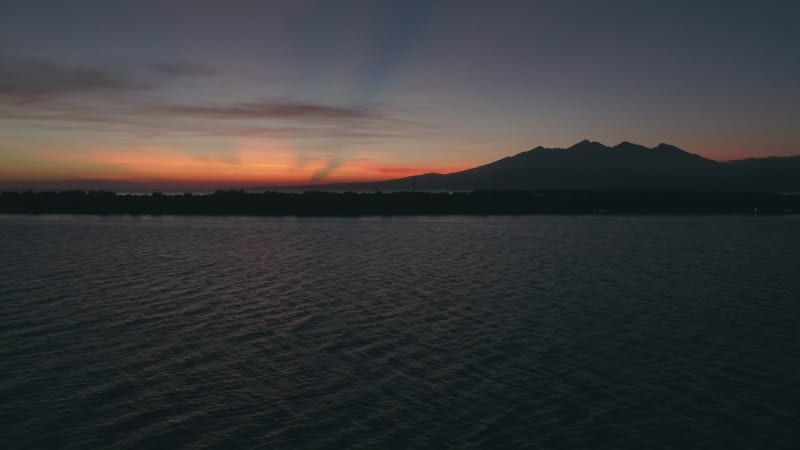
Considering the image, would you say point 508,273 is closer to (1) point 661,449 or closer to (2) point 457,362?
(2) point 457,362

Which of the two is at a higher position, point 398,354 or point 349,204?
point 349,204

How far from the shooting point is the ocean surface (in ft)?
46.6

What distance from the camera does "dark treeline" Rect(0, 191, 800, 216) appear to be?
112938 mm

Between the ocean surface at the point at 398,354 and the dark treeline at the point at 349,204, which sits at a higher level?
the dark treeline at the point at 349,204

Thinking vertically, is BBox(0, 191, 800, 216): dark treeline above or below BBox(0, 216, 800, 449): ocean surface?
above

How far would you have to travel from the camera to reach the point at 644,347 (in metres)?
21.4

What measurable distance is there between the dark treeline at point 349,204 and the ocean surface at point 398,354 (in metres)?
70.8

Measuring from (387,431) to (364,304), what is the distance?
1480cm

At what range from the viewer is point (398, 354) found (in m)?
20.3

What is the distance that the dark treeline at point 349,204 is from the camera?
371ft

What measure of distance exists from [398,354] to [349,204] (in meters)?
98.1

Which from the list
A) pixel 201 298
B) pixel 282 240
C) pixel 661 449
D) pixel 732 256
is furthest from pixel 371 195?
pixel 661 449

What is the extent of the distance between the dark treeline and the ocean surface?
232ft

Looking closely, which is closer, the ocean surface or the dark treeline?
the ocean surface
